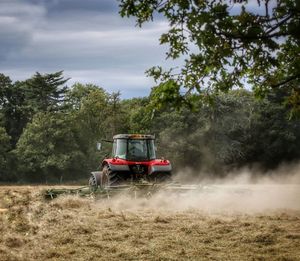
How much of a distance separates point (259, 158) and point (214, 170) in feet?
15.8

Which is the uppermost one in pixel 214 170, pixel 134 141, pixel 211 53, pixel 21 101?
pixel 21 101

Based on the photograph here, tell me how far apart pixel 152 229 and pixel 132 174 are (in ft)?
22.3

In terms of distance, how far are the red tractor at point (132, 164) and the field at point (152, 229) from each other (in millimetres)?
1620

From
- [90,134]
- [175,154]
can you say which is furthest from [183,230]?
[90,134]

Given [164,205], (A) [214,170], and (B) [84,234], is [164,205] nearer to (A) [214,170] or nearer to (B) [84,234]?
(B) [84,234]

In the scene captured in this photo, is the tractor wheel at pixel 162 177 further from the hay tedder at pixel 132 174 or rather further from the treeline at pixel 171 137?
the treeline at pixel 171 137

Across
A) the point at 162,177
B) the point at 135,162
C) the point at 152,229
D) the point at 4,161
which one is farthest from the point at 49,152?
the point at 152,229

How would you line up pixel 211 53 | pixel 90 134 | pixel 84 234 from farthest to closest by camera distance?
1. pixel 90 134
2. pixel 84 234
3. pixel 211 53

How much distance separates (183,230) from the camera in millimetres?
9789

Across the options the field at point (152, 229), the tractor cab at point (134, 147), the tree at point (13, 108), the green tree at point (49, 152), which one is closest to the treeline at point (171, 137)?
the green tree at point (49, 152)

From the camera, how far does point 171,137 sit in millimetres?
45938

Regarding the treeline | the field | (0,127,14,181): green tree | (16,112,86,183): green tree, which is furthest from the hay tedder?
(0,127,14,181): green tree

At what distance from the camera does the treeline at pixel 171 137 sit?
46125 mm

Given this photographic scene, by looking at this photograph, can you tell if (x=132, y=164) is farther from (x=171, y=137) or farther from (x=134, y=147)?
(x=171, y=137)
